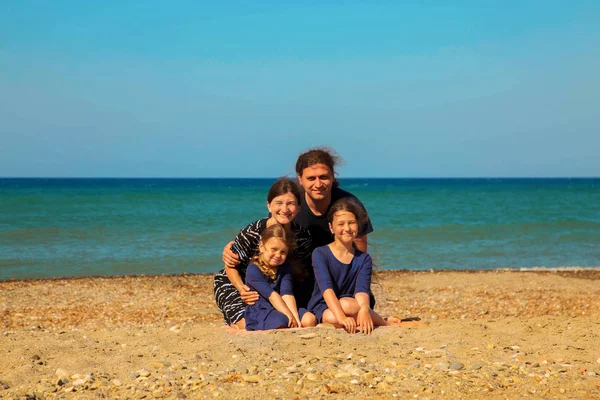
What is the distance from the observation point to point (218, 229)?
2577 cm

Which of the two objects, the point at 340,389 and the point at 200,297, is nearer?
the point at 340,389

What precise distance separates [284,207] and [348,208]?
0.60m

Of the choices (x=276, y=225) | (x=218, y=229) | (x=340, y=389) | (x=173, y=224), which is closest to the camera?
(x=340, y=389)

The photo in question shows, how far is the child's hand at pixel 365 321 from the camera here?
20.4ft

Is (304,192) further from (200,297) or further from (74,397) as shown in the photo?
(200,297)

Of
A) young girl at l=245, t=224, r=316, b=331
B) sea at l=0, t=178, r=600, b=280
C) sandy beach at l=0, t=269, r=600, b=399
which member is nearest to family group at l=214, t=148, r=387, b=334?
young girl at l=245, t=224, r=316, b=331

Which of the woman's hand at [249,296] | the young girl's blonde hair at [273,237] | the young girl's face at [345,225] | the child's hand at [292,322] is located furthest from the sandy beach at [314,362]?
the young girl's face at [345,225]

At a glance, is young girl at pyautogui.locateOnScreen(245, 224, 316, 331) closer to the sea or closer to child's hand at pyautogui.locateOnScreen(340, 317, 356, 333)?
child's hand at pyautogui.locateOnScreen(340, 317, 356, 333)

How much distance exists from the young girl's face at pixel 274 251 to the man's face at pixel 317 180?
76cm

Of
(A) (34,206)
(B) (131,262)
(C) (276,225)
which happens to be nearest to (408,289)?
(C) (276,225)

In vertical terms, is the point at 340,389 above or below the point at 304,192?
below

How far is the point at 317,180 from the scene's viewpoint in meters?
6.76

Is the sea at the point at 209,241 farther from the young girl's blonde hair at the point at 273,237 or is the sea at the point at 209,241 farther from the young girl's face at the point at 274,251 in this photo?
the young girl's face at the point at 274,251

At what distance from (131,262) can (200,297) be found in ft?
19.5
